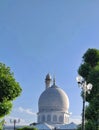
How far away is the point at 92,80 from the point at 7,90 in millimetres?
15157

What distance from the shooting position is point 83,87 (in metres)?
25.8

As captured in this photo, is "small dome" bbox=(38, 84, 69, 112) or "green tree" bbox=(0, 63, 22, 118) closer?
"green tree" bbox=(0, 63, 22, 118)

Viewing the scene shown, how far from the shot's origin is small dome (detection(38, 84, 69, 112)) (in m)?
147

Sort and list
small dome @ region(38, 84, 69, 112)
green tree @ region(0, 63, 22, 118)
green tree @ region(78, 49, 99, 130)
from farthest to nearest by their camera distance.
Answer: small dome @ region(38, 84, 69, 112)
green tree @ region(78, 49, 99, 130)
green tree @ region(0, 63, 22, 118)

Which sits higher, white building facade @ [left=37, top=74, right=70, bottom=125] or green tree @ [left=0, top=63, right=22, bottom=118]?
white building facade @ [left=37, top=74, right=70, bottom=125]

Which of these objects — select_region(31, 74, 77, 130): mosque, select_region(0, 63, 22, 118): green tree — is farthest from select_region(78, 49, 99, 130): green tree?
select_region(31, 74, 77, 130): mosque

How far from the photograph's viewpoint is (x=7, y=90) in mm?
23391

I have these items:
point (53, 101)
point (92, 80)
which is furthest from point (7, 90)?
point (53, 101)

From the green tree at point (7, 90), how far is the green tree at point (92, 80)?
527 inches

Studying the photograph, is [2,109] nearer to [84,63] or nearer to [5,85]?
[5,85]

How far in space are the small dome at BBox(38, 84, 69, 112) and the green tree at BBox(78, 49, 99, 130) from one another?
10812 centimetres

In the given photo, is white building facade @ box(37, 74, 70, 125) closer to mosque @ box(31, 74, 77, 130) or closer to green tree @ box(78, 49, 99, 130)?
mosque @ box(31, 74, 77, 130)

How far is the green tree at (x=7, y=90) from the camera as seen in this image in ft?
76.4

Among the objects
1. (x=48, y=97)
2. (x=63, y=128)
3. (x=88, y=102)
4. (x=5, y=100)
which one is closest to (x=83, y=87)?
(x=5, y=100)
